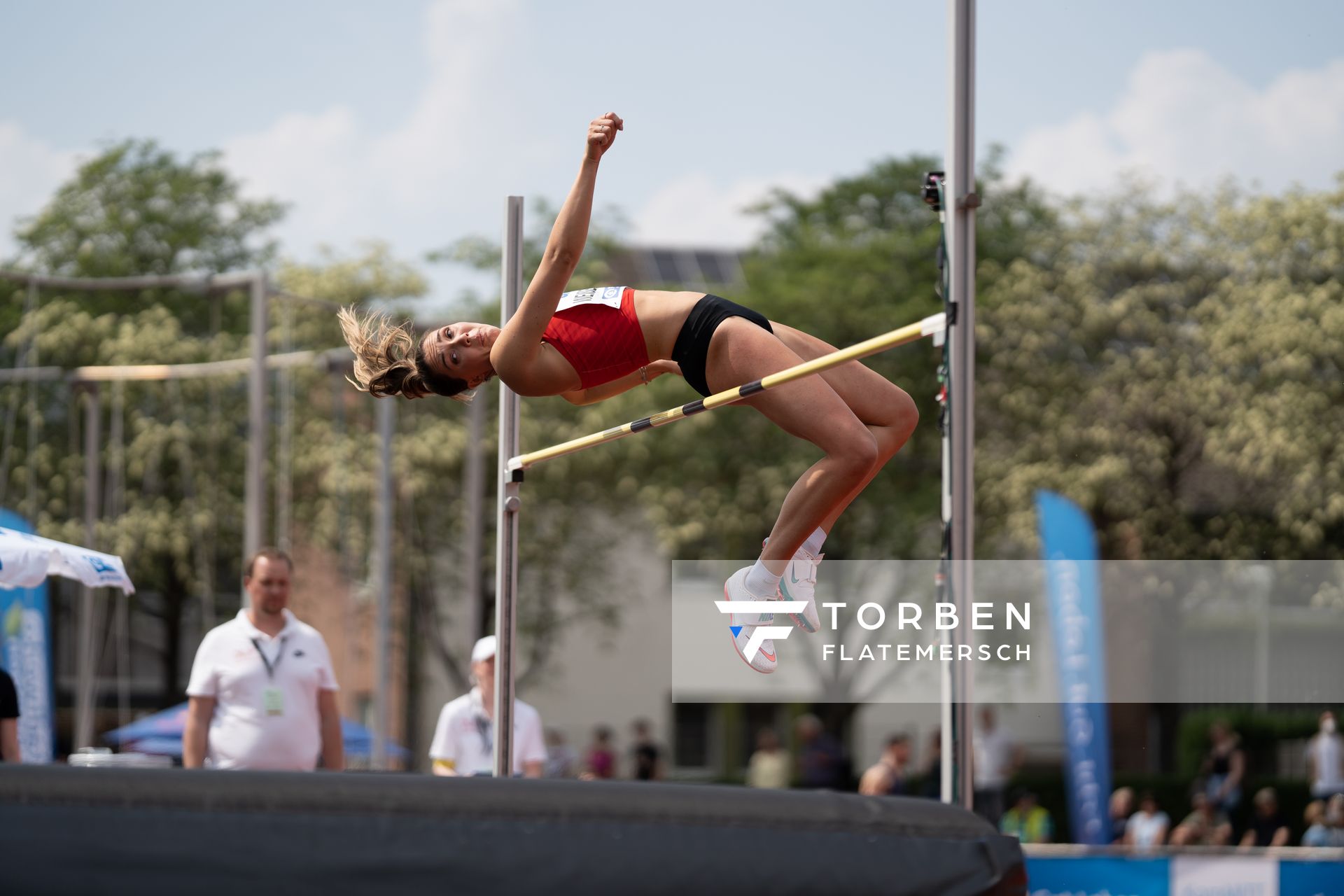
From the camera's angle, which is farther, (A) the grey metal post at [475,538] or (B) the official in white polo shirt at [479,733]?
(A) the grey metal post at [475,538]

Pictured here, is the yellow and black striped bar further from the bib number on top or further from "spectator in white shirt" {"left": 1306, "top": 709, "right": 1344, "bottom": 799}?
"spectator in white shirt" {"left": 1306, "top": 709, "right": 1344, "bottom": 799}

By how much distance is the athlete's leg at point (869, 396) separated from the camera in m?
4.38

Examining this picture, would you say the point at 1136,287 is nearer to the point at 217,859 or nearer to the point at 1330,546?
the point at 1330,546

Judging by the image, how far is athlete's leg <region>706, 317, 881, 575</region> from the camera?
4109 mm

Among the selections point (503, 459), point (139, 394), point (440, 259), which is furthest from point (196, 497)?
point (503, 459)

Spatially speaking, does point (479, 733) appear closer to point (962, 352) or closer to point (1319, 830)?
point (962, 352)

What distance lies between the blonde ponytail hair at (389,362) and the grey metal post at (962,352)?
5.19ft

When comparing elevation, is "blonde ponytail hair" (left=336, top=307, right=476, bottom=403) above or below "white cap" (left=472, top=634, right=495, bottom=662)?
Answer: above

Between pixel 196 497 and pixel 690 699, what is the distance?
12.9m

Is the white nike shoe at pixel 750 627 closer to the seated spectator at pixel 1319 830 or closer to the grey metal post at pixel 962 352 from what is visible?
the grey metal post at pixel 962 352

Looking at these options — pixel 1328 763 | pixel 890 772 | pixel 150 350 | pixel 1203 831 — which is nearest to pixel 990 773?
pixel 1203 831

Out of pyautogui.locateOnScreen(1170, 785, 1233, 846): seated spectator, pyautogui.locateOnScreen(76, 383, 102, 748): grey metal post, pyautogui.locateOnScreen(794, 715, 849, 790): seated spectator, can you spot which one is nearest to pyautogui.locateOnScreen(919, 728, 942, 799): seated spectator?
pyautogui.locateOnScreen(794, 715, 849, 790): seated spectator

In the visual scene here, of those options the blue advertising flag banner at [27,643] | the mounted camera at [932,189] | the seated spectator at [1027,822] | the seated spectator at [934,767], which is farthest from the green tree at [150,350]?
the mounted camera at [932,189]

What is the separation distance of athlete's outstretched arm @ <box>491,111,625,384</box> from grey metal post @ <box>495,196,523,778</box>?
81 cm
